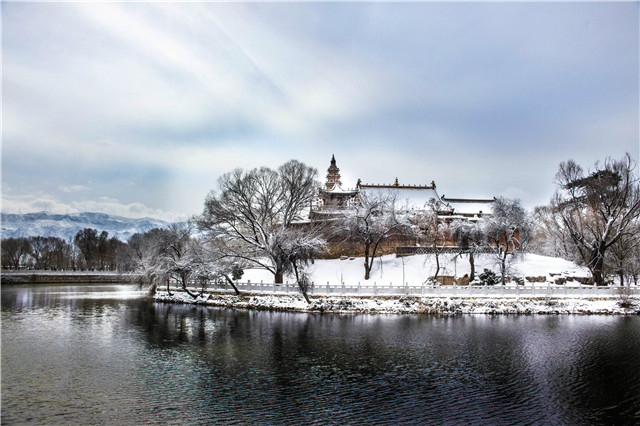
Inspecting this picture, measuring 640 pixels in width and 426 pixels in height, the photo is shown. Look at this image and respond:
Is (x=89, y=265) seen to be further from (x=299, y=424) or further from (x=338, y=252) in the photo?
(x=299, y=424)

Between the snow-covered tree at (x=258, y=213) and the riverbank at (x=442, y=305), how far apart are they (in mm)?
4362

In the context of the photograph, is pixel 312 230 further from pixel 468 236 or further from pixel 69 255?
pixel 69 255

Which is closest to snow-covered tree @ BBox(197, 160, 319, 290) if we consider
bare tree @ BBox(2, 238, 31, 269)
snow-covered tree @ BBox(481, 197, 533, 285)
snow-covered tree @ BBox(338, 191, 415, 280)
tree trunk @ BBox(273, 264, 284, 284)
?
tree trunk @ BBox(273, 264, 284, 284)

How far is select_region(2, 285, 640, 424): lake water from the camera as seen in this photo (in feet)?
37.4

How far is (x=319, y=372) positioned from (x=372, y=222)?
1071 inches

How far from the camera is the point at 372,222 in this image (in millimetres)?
41312

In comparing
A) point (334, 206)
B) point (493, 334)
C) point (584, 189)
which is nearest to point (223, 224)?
point (334, 206)

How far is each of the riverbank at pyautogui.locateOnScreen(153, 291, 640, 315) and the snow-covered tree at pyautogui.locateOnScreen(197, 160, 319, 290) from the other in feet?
14.3

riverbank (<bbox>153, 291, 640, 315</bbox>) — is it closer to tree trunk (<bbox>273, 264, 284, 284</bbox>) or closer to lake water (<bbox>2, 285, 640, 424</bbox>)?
tree trunk (<bbox>273, 264, 284, 284</bbox>)

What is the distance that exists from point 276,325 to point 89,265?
235ft

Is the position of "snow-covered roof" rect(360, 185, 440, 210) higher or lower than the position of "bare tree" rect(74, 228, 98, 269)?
higher

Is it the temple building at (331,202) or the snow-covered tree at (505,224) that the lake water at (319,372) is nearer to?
the snow-covered tree at (505,224)

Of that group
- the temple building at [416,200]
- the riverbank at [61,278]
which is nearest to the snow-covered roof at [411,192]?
the temple building at [416,200]

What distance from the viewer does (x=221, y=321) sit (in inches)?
1012
